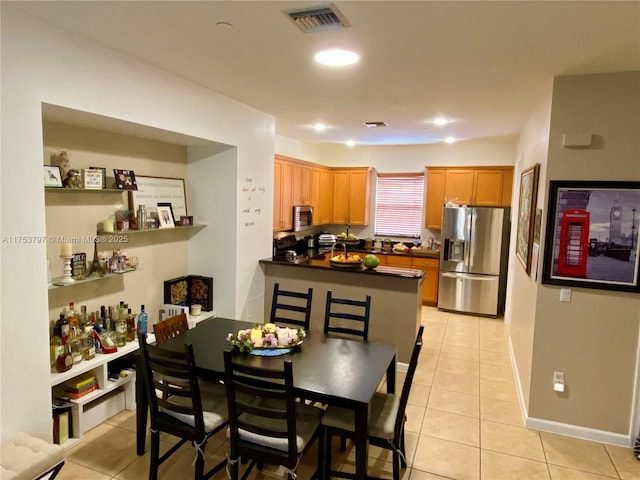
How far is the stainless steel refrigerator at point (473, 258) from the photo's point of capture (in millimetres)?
5973

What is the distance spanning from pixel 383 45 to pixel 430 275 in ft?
15.4

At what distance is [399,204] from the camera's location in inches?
Result: 285

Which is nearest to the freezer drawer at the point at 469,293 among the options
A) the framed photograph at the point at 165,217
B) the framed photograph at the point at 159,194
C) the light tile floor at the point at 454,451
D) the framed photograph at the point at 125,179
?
the light tile floor at the point at 454,451

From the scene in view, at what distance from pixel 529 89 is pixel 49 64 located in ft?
10.9

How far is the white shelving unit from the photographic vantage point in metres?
2.84

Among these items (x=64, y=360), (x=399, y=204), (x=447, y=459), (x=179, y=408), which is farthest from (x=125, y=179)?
(x=399, y=204)

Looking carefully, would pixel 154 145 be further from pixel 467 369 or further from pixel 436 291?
pixel 436 291

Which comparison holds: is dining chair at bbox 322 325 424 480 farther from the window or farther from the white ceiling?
the window

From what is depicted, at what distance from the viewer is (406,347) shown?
4.13m

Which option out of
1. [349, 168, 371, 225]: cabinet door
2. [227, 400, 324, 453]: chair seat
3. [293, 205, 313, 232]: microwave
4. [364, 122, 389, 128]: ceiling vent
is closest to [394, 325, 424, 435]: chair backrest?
[227, 400, 324, 453]: chair seat

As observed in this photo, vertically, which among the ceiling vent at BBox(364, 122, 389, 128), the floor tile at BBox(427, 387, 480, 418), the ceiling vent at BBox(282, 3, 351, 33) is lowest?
the floor tile at BBox(427, 387, 480, 418)

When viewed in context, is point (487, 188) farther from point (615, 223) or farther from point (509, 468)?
point (509, 468)

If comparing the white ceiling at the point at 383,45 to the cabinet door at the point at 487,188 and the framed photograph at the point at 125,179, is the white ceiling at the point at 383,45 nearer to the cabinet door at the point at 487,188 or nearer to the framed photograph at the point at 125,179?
the framed photograph at the point at 125,179

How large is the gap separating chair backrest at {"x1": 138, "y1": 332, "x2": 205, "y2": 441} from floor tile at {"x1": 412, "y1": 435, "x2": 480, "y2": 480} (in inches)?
58.3
